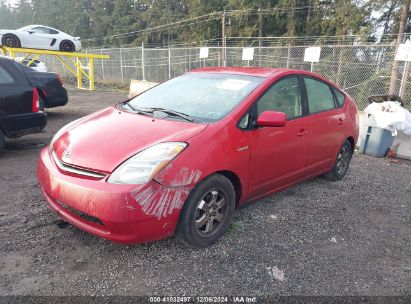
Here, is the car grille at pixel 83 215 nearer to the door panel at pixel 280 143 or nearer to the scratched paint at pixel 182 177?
the scratched paint at pixel 182 177

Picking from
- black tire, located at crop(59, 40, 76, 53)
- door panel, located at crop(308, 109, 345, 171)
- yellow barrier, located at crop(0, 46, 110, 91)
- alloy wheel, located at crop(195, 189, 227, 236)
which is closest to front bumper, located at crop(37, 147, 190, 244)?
alloy wheel, located at crop(195, 189, 227, 236)

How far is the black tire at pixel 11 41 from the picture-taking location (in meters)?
15.4

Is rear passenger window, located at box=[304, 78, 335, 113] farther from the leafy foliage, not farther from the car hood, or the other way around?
the leafy foliage

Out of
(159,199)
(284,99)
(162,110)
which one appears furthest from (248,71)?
(159,199)

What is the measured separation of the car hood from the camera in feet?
8.91

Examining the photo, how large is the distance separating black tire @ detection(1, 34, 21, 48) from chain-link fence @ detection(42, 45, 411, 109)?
6522 millimetres

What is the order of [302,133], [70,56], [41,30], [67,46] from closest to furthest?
[302,133] → [41,30] → [70,56] → [67,46]

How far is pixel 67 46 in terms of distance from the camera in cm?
1720

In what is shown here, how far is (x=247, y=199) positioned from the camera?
3424 mm

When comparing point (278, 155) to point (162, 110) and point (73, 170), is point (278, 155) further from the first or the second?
point (73, 170)

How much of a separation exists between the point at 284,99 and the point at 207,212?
61.7 inches

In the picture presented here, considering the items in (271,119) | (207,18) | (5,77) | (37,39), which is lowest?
(271,119)

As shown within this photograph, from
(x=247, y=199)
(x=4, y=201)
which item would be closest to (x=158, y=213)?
(x=247, y=199)

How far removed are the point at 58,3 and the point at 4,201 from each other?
212 feet
